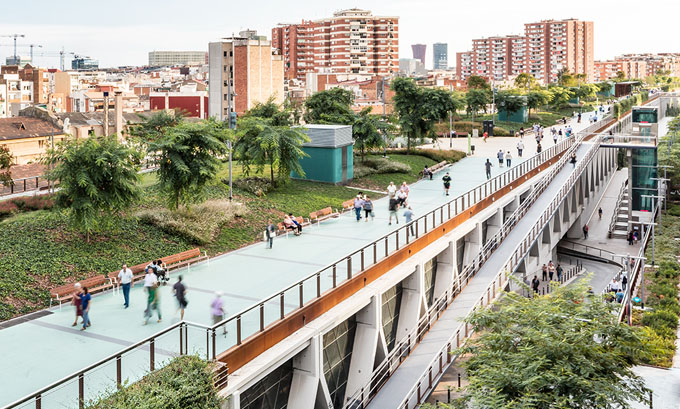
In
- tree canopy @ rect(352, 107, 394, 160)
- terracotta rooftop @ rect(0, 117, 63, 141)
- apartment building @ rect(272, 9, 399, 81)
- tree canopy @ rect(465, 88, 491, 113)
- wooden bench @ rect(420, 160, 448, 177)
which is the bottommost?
wooden bench @ rect(420, 160, 448, 177)

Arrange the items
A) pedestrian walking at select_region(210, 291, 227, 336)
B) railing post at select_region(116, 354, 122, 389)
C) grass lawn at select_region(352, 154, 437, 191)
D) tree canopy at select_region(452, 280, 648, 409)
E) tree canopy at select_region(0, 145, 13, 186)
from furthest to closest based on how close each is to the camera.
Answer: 1. grass lawn at select_region(352, 154, 437, 191)
2. tree canopy at select_region(0, 145, 13, 186)
3. pedestrian walking at select_region(210, 291, 227, 336)
4. tree canopy at select_region(452, 280, 648, 409)
5. railing post at select_region(116, 354, 122, 389)

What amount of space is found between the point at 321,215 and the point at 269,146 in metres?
5.02

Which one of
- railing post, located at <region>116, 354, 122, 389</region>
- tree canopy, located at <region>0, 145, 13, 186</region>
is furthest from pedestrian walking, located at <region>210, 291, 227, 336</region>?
tree canopy, located at <region>0, 145, 13, 186</region>

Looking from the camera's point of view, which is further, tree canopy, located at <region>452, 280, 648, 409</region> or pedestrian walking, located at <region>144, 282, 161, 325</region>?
pedestrian walking, located at <region>144, 282, 161, 325</region>

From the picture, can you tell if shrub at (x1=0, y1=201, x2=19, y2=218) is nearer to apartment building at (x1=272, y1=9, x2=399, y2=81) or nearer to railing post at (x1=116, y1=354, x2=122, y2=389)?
railing post at (x1=116, y1=354, x2=122, y2=389)

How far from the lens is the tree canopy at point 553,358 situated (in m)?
12.4

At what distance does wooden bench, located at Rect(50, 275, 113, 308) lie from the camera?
17219mm

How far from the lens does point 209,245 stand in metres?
23.4

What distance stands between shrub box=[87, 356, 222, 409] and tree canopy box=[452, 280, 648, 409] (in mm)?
5014

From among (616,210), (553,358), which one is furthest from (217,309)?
(616,210)

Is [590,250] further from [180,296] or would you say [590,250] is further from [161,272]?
[180,296]

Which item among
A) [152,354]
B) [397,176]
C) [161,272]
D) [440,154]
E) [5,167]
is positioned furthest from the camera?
[440,154]

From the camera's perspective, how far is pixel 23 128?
67.6 metres

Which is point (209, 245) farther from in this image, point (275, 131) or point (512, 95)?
point (512, 95)
